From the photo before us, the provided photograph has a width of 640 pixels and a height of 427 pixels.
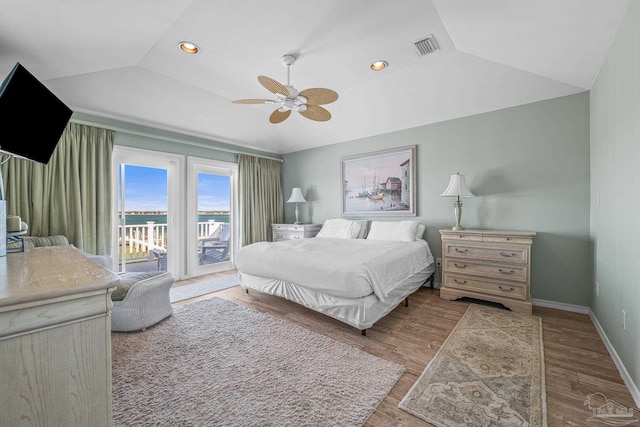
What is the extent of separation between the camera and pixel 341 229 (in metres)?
4.51

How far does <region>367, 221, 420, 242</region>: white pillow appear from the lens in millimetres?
3799

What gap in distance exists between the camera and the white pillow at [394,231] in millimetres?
3799

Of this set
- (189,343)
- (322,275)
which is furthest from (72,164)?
(322,275)

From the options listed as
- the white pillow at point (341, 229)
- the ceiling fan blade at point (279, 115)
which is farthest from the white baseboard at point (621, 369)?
the ceiling fan blade at point (279, 115)

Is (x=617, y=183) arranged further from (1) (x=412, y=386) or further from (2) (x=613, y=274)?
(1) (x=412, y=386)

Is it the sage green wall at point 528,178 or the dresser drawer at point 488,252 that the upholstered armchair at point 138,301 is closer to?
the dresser drawer at point 488,252

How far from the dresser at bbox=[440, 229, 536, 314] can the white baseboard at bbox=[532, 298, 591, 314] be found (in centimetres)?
40

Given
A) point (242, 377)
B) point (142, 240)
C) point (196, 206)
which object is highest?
point (196, 206)

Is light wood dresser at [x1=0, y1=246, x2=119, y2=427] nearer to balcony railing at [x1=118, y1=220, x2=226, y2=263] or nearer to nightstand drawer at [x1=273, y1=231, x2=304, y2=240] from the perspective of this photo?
balcony railing at [x1=118, y1=220, x2=226, y2=263]

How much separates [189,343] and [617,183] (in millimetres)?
3638

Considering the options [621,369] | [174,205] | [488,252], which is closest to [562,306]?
[488,252]

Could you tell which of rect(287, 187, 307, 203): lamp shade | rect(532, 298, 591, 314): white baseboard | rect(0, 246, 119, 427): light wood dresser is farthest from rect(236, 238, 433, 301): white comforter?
rect(287, 187, 307, 203): lamp shade

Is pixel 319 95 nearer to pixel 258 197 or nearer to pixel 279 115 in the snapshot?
pixel 279 115

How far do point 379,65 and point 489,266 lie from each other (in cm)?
265
